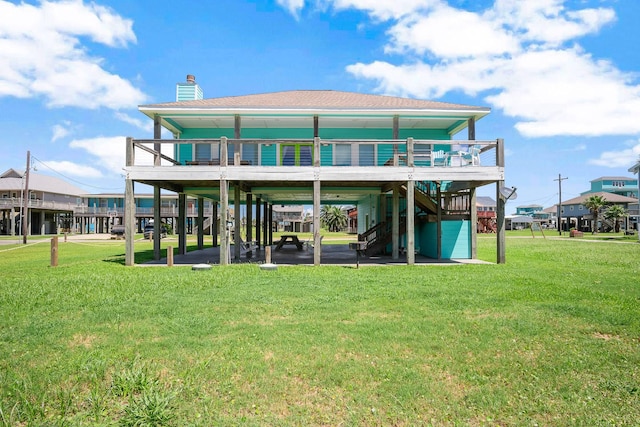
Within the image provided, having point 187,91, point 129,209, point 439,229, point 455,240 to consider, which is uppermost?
point 187,91

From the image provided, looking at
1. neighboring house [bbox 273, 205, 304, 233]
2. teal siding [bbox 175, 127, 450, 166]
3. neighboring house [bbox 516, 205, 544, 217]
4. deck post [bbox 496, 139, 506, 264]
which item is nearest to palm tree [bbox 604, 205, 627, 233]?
neighboring house [bbox 273, 205, 304, 233]

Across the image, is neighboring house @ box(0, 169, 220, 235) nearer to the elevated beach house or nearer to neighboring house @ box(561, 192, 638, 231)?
the elevated beach house

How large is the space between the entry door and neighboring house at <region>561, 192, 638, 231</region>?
59489 millimetres

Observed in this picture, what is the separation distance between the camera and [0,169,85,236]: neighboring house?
163 ft

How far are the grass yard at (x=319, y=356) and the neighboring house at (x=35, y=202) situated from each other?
165 feet

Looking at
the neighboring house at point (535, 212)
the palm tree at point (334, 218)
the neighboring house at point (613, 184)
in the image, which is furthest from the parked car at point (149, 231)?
the neighboring house at point (613, 184)

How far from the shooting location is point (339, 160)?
1842 centimetres

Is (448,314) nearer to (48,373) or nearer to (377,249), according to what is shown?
(48,373)

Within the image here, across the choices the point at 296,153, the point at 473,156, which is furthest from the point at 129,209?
the point at 473,156

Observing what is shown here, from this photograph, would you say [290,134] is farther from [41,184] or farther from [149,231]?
[41,184]

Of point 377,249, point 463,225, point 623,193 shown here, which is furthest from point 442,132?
point 623,193

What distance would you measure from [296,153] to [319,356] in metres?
13.3

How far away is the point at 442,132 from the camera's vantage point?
18625mm

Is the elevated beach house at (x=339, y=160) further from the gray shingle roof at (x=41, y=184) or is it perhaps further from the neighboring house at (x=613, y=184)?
the neighboring house at (x=613, y=184)
